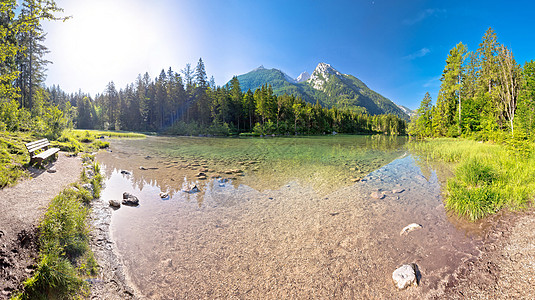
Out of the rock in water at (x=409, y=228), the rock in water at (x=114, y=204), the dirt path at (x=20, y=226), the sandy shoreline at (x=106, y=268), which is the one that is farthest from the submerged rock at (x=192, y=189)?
the rock in water at (x=409, y=228)

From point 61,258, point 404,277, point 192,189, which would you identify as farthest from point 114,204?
point 404,277

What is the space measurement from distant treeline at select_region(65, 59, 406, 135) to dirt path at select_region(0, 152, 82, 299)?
5730 cm

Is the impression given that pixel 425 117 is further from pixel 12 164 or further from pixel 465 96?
pixel 12 164

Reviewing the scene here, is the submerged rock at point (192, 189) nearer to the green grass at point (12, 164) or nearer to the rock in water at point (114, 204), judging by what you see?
the rock in water at point (114, 204)

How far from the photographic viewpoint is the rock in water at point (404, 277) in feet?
12.8

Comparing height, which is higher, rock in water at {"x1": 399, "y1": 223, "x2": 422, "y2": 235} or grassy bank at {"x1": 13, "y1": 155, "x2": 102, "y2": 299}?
grassy bank at {"x1": 13, "y1": 155, "x2": 102, "y2": 299}

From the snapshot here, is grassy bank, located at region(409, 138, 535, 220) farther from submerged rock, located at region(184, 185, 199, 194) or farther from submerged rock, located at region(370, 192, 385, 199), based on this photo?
submerged rock, located at region(184, 185, 199, 194)

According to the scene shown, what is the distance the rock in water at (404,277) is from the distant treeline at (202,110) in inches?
2432

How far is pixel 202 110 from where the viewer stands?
2766 inches

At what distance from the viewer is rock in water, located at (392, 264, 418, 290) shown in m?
3.92

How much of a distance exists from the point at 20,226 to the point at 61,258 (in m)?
1.44

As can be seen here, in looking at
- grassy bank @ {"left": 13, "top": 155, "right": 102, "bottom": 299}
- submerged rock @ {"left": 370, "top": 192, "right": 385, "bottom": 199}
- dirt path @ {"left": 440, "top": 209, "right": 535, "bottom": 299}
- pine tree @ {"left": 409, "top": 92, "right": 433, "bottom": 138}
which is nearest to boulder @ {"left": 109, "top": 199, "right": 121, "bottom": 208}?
grassy bank @ {"left": 13, "top": 155, "right": 102, "bottom": 299}

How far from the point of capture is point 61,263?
11.6 ft

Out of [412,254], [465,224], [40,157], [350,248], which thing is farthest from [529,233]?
[40,157]
